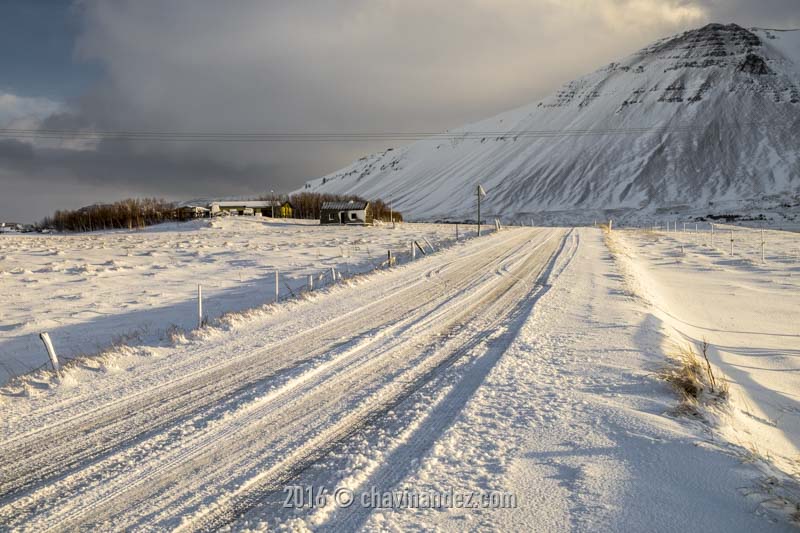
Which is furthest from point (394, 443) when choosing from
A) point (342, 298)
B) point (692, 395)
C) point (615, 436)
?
point (342, 298)

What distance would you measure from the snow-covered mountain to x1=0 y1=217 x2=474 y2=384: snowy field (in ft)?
340

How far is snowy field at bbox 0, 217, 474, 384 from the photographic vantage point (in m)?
11.6

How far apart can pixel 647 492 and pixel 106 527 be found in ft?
13.9

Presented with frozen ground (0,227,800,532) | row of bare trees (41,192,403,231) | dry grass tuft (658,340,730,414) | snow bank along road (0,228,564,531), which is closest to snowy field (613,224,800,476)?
frozen ground (0,227,800,532)

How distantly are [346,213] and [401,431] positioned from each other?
70904 mm

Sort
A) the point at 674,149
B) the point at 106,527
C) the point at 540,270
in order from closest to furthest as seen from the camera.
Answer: the point at 106,527 → the point at 540,270 → the point at 674,149

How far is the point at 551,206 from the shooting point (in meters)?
141

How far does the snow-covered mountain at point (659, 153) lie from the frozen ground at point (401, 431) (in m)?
115

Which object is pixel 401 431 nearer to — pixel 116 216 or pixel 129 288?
pixel 129 288

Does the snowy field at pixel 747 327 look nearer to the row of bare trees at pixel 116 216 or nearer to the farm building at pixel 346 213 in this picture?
the farm building at pixel 346 213

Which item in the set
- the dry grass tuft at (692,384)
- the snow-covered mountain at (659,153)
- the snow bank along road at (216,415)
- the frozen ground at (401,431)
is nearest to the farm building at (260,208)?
the snow-covered mountain at (659,153)

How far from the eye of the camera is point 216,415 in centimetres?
562

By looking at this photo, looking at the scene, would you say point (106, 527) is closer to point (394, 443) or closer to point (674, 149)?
point (394, 443)

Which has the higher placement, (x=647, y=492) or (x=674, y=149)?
(x=674, y=149)
